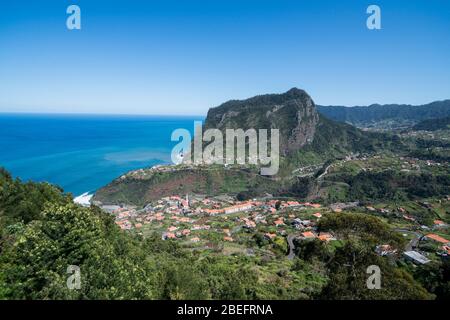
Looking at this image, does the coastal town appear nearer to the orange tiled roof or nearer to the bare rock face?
the orange tiled roof

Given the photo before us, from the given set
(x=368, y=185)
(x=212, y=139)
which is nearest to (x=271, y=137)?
(x=212, y=139)

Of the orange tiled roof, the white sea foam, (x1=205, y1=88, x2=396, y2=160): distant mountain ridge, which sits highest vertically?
(x1=205, y1=88, x2=396, y2=160): distant mountain ridge

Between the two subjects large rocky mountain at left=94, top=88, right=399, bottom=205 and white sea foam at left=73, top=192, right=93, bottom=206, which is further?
large rocky mountain at left=94, top=88, right=399, bottom=205

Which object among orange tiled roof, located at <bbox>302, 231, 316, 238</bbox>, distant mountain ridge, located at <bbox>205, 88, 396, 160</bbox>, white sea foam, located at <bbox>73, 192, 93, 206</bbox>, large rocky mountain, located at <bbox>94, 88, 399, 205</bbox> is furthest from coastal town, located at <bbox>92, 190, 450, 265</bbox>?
distant mountain ridge, located at <bbox>205, 88, 396, 160</bbox>

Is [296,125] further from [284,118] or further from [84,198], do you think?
[84,198]

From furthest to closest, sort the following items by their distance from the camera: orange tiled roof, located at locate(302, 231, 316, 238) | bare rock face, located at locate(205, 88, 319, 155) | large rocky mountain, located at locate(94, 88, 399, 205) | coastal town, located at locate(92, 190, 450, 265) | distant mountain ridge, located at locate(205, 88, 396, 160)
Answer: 1. distant mountain ridge, located at locate(205, 88, 396, 160)
2. bare rock face, located at locate(205, 88, 319, 155)
3. large rocky mountain, located at locate(94, 88, 399, 205)
4. orange tiled roof, located at locate(302, 231, 316, 238)
5. coastal town, located at locate(92, 190, 450, 265)

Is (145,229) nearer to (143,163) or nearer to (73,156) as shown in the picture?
(143,163)

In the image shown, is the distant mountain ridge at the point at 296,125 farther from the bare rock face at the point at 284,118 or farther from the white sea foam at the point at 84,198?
the white sea foam at the point at 84,198

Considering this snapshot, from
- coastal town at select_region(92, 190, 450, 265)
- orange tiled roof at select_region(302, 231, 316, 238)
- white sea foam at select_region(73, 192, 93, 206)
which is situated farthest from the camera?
white sea foam at select_region(73, 192, 93, 206)

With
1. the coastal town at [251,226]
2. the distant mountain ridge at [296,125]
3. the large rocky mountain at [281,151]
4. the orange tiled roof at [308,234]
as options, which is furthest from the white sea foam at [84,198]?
the distant mountain ridge at [296,125]
